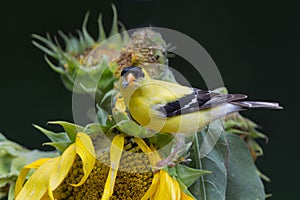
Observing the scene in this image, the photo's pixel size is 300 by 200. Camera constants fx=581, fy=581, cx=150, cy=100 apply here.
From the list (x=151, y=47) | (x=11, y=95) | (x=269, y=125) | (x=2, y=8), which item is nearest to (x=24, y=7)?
(x=2, y=8)

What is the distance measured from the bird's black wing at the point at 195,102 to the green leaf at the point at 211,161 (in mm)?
29

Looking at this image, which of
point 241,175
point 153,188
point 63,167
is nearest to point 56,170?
point 63,167

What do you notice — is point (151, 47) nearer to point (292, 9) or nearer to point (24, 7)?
point (24, 7)

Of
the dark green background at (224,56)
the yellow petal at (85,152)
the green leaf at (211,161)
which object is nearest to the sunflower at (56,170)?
the yellow petal at (85,152)

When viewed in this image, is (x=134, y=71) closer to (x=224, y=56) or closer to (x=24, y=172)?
(x=24, y=172)

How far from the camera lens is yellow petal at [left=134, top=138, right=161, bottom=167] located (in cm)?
62

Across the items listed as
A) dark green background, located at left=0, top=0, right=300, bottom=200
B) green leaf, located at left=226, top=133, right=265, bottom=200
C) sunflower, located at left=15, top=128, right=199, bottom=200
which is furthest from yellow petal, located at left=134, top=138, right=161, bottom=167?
dark green background, located at left=0, top=0, right=300, bottom=200

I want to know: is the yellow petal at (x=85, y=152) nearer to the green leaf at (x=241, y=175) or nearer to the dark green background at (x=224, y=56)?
the green leaf at (x=241, y=175)

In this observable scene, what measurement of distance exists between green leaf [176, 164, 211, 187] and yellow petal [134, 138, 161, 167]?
0.03 meters

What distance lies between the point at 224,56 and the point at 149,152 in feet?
4.58

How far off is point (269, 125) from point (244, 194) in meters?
1.30

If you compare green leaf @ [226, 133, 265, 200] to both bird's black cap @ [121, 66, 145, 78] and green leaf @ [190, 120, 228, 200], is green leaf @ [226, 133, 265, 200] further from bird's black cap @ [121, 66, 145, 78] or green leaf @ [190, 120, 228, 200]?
bird's black cap @ [121, 66, 145, 78]

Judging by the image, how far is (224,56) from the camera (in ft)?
6.50

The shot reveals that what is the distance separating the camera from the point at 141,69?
65 centimetres
